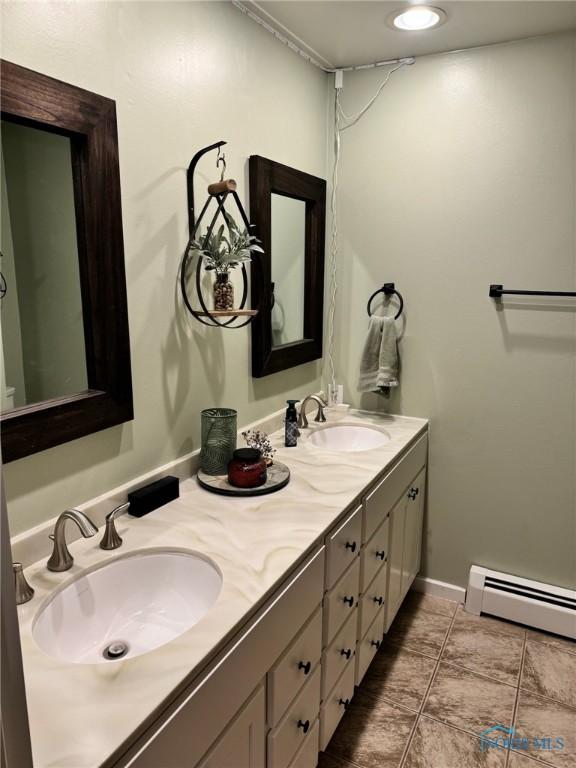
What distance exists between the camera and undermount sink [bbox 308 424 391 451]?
228 centimetres

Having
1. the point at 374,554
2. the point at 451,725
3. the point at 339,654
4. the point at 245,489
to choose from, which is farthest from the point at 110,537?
the point at 451,725

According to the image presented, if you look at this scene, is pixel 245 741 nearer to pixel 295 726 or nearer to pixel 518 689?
pixel 295 726

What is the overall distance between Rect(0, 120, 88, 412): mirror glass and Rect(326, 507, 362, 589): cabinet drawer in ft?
2.52

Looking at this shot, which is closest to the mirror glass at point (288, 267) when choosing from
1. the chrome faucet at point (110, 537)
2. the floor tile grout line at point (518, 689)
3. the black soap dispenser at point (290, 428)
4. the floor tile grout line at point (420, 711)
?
the black soap dispenser at point (290, 428)

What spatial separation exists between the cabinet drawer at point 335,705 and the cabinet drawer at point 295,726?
82mm

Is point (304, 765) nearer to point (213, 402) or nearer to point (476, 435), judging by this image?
point (213, 402)

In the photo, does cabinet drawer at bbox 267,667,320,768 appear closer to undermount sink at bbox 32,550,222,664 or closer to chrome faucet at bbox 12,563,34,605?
undermount sink at bbox 32,550,222,664

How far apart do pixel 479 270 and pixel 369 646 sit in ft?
4.82

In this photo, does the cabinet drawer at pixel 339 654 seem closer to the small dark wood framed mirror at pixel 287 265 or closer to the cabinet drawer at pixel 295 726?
the cabinet drawer at pixel 295 726

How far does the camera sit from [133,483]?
59.8 inches

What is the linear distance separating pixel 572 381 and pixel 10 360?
1.91 m

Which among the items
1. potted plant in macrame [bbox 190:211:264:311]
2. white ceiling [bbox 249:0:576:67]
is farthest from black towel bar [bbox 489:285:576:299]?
potted plant in macrame [bbox 190:211:264:311]

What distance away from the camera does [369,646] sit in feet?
6.20

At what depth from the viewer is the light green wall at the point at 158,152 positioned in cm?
123
